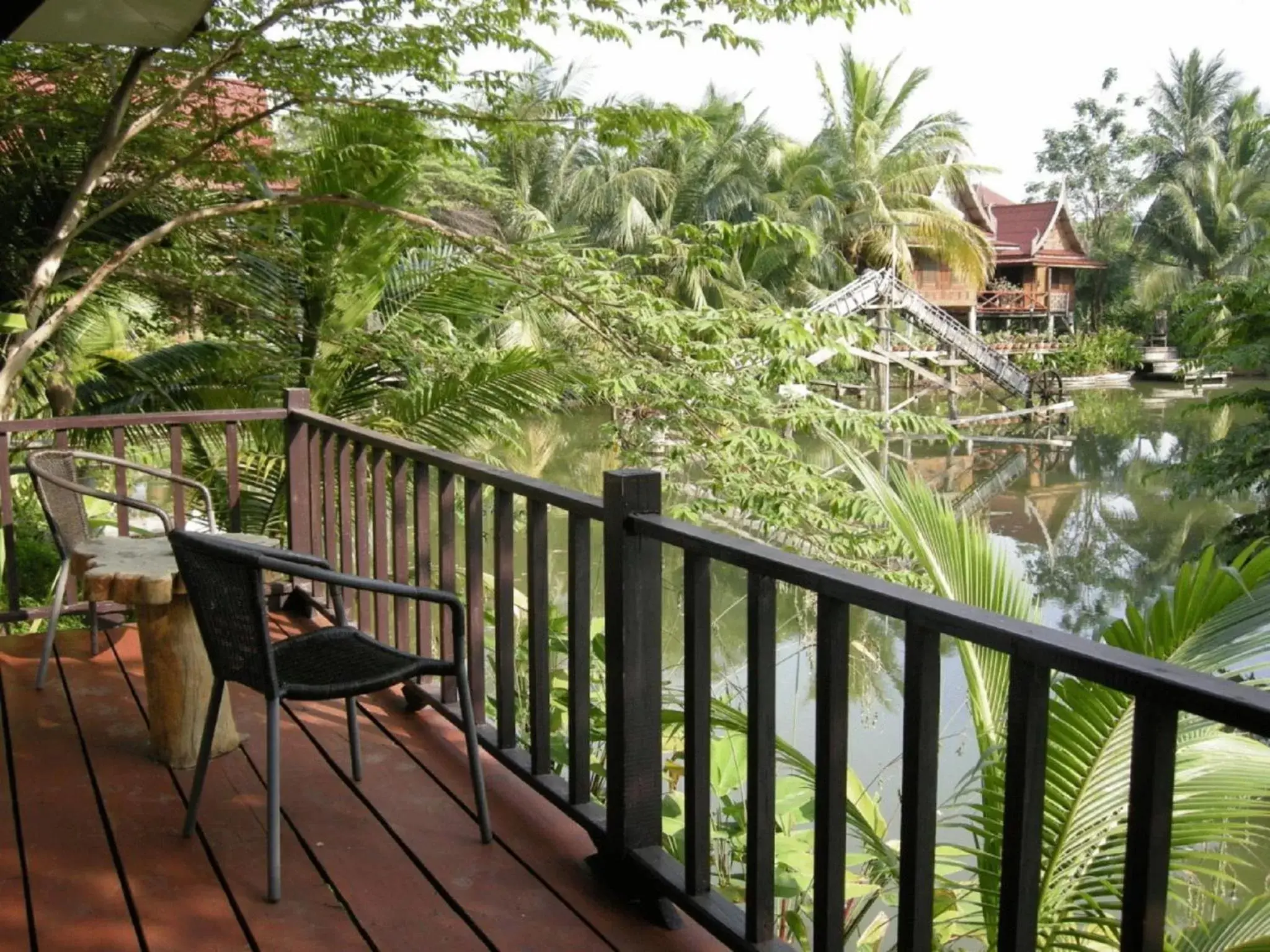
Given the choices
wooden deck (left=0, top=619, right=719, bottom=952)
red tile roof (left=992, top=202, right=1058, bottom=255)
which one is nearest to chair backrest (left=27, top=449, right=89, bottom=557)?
wooden deck (left=0, top=619, right=719, bottom=952)

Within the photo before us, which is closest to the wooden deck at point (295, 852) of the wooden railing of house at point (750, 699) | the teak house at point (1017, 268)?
the wooden railing of house at point (750, 699)

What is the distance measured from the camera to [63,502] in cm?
346

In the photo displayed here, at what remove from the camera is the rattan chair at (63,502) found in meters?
3.34

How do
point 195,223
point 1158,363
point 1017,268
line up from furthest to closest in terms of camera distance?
point 1158,363, point 1017,268, point 195,223

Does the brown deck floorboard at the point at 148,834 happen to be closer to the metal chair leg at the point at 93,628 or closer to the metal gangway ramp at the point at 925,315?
the metal chair leg at the point at 93,628

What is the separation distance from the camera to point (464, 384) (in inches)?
289

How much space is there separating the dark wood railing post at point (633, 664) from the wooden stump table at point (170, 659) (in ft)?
3.91

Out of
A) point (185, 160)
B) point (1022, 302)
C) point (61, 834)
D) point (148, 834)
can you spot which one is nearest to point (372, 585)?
point (148, 834)

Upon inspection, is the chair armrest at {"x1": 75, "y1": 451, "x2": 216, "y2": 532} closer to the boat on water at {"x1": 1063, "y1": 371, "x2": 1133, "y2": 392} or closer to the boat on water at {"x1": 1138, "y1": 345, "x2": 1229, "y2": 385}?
the boat on water at {"x1": 1063, "y1": 371, "x2": 1133, "y2": 392}

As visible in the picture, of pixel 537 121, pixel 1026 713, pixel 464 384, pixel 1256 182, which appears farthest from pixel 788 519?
pixel 1256 182

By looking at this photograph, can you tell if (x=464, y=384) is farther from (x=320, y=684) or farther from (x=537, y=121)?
(x=320, y=684)

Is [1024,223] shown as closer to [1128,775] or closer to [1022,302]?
[1022,302]

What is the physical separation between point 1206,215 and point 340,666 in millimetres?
43440

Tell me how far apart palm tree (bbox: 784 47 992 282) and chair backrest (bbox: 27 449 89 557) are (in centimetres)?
2751
